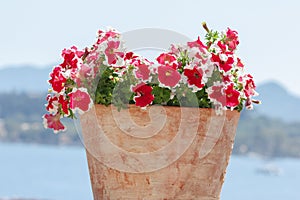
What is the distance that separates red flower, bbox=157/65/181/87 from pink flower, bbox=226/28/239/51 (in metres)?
0.35

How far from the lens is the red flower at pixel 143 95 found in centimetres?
248

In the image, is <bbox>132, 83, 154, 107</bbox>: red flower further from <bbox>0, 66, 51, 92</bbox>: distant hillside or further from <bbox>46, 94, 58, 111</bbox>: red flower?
<bbox>0, 66, 51, 92</bbox>: distant hillside

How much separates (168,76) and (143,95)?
13 centimetres

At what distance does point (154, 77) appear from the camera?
2.54m

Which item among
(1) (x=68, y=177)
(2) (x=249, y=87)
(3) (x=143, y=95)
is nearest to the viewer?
(3) (x=143, y=95)

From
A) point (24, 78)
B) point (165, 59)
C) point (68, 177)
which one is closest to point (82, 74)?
point (165, 59)

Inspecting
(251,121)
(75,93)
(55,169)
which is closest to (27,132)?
(55,169)

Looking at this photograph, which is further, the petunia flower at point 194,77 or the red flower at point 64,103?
the red flower at point 64,103

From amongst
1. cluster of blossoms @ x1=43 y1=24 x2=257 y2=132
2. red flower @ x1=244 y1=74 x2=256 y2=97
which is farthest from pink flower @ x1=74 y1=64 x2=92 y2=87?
red flower @ x1=244 y1=74 x2=256 y2=97

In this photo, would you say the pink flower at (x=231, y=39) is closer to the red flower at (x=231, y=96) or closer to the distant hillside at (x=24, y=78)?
the red flower at (x=231, y=96)

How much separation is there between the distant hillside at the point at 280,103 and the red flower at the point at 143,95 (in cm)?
12626

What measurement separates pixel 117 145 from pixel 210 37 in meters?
0.64

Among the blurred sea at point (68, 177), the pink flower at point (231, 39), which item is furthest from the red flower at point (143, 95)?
the blurred sea at point (68, 177)

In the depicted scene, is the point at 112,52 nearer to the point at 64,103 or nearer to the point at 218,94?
the point at 64,103
